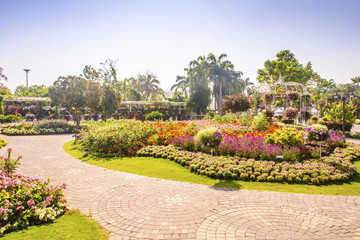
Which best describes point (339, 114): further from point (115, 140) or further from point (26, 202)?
point (26, 202)

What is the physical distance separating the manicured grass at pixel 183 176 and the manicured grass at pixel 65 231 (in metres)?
2.99

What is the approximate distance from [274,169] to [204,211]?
328 cm

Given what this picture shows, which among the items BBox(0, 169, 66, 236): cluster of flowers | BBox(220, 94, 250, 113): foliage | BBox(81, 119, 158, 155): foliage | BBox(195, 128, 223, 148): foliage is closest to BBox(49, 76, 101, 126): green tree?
BBox(81, 119, 158, 155): foliage

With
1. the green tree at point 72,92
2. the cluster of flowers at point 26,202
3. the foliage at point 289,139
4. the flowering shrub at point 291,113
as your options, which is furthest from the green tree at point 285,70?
the cluster of flowers at point 26,202

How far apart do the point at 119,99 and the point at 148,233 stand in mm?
20060

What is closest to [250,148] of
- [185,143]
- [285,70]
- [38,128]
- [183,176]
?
[185,143]

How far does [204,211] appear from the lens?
4.27m

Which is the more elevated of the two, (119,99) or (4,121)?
(119,99)

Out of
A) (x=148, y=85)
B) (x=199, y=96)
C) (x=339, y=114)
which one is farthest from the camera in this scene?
(x=148, y=85)

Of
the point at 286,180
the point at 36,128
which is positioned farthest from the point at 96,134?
the point at 36,128

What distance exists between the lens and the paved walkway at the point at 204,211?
3516mm

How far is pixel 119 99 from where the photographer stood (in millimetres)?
22453

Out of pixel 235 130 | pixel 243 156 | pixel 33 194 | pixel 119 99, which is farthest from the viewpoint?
pixel 119 99

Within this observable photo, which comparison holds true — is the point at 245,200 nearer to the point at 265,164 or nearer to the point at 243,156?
the point at 265,164
